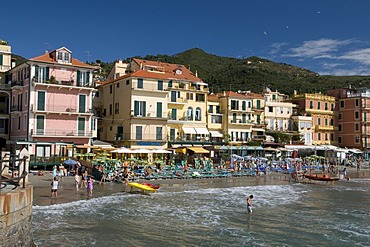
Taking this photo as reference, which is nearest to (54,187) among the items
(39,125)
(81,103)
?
(39,125)

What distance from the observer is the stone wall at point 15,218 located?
34.0ft

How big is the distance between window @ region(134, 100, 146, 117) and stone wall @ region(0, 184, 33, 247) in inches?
1466

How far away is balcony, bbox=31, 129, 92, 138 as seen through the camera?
42062mm

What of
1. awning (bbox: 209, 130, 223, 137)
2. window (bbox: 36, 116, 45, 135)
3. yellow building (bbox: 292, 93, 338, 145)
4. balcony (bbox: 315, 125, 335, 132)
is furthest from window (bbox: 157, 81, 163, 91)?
balcony (bbox: 315, 125, 335, 132)

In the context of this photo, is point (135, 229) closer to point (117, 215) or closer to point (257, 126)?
point (117, 215)

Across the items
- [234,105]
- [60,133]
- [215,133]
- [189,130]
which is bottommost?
[60,133]

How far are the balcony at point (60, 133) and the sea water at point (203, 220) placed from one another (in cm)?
1705

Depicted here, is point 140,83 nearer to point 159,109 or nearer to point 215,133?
point 159,109

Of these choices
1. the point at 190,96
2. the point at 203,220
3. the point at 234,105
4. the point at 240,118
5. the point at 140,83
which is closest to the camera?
the point at 203,220

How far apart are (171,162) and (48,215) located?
84.3 feet

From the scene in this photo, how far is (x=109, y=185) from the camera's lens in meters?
32.9

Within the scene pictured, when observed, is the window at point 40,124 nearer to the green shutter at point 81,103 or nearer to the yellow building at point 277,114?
the green shutter at point 81,103

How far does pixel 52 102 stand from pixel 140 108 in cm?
1110

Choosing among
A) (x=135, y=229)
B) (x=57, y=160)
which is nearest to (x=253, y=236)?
(x=135, y=229)
